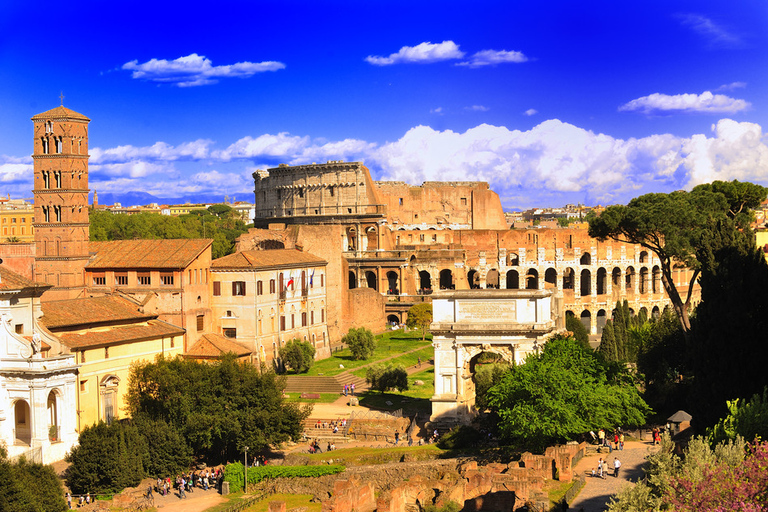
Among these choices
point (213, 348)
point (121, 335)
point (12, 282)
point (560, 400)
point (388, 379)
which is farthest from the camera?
point (388, 379)

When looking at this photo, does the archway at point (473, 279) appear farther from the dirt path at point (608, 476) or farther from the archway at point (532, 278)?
the dirt path at point (608, 476)

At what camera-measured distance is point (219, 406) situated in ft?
132

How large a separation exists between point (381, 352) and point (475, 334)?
71.4ft

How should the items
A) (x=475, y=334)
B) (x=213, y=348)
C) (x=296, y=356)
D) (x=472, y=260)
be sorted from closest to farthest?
(x=475, y=334), (x=213, y=348), (x=296, y=356), (x=472, y=260)

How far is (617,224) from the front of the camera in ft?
179

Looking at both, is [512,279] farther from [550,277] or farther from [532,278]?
[550,277]

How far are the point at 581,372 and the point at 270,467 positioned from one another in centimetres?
1326

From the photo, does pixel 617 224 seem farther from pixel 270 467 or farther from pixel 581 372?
pixel 270 467

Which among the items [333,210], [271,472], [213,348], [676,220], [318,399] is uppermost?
[333,210]

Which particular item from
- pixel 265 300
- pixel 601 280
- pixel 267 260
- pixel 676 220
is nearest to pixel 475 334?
pixel 676 220

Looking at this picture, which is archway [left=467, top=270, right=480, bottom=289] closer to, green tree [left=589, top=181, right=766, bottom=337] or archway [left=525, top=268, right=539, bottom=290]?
archway [left=525, top=268, right=539, bottom=290]

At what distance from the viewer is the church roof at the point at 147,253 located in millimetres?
51000

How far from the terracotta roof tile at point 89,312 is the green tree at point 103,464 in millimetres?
7366

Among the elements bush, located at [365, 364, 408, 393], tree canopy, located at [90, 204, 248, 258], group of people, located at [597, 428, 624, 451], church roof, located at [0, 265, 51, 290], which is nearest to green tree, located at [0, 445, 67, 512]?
church roof, located at [0, 265, 51, 290]
